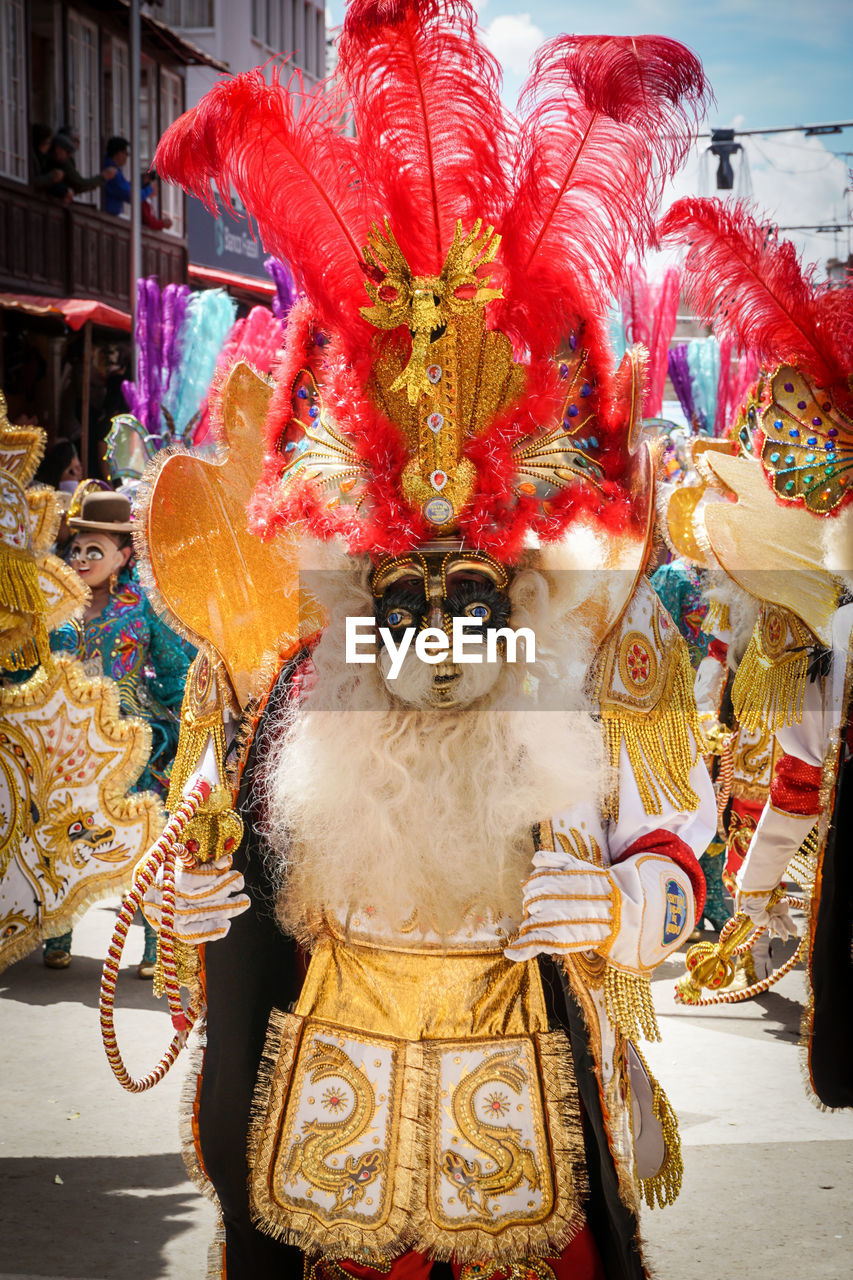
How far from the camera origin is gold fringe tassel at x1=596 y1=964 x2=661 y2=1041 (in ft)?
7.79

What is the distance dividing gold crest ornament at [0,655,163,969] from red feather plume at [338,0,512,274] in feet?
7.33

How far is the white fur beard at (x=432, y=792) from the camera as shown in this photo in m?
2.41

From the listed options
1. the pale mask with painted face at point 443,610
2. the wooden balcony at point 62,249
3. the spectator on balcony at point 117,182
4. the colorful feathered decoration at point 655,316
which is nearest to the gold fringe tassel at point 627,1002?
the pale mask with painted face at point 443,610

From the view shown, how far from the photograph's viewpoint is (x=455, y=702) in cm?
241

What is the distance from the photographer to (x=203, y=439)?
7938 millimetres

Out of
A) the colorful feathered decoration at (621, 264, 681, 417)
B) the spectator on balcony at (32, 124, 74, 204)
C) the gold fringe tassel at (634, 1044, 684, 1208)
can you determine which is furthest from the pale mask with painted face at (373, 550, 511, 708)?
the spectator on balcony at (32, 124, 74, 204)

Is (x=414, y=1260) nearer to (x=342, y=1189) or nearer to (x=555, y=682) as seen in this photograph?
(x=342, y=1189)

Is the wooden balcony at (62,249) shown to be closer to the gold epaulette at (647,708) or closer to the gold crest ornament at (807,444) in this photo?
the gold crest ornament at (807,444)

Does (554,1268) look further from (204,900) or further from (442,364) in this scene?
(442,364)

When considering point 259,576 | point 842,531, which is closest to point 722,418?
point 842,531

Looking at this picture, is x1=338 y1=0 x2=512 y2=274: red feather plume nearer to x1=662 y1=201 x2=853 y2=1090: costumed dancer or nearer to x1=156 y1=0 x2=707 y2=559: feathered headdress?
x1=156 y1=0 x2=707 y2=559: feathered headdress

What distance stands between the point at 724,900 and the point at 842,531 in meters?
3.18

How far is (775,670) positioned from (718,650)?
2228 millimetres

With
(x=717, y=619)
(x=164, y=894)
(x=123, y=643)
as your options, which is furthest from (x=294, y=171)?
(x=717, y=619)
